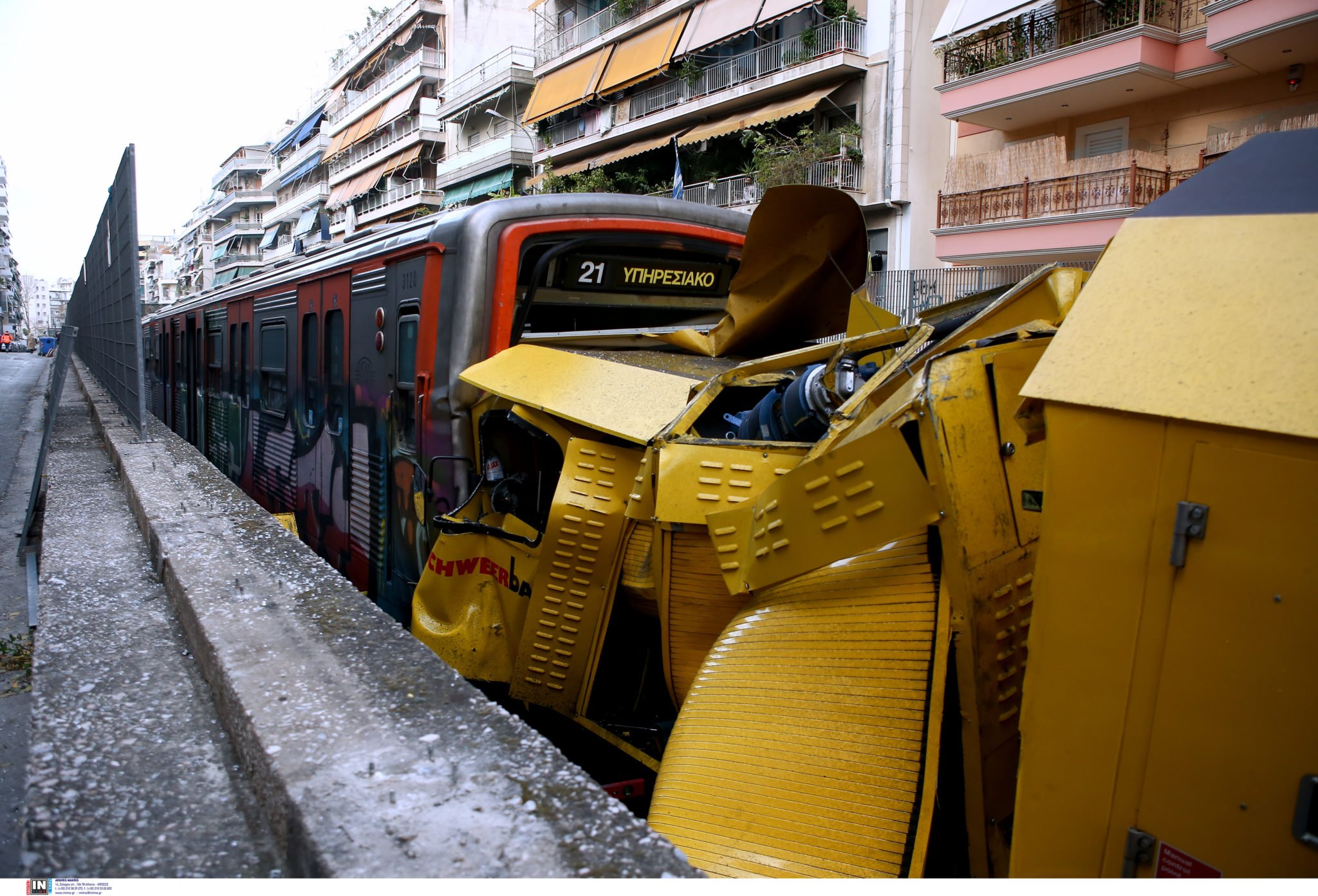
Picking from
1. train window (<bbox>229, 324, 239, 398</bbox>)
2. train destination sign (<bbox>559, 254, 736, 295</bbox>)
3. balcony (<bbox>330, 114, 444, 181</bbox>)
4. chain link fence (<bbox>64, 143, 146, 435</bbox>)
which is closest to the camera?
train destination sign (<bbox>559, 254, 736, 295</bbox>)

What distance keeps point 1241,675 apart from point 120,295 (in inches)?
276

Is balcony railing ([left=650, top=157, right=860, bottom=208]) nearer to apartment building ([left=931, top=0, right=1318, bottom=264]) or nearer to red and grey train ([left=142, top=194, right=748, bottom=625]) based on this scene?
apartment building ([left=931, top=0, right=1318, bottom=264])

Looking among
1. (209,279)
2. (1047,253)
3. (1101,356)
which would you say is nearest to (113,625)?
(1101,356)

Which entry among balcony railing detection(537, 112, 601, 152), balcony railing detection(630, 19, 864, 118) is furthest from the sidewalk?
balcony railing detection(537, 112, 601, 152)

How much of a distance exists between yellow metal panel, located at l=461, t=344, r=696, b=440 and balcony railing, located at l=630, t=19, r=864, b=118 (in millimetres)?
19095

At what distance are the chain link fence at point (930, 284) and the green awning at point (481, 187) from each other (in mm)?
18399

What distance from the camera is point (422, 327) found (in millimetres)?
4512

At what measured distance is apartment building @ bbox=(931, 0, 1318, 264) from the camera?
523 inches

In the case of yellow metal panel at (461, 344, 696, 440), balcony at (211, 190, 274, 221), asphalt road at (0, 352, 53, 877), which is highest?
balcony at (211, 190, 274, 221)

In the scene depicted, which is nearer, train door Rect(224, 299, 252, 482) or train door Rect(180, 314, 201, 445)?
train door Rect(224, 299, 252, 482)

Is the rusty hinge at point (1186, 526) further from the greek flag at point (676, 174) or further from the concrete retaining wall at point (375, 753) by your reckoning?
the greek flag at point (676, 174)

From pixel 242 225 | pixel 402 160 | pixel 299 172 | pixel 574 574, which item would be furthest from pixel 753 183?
pixel 242 225

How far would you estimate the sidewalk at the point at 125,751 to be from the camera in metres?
1.68

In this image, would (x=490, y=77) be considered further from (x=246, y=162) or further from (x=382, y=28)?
(x=246, y=162)
